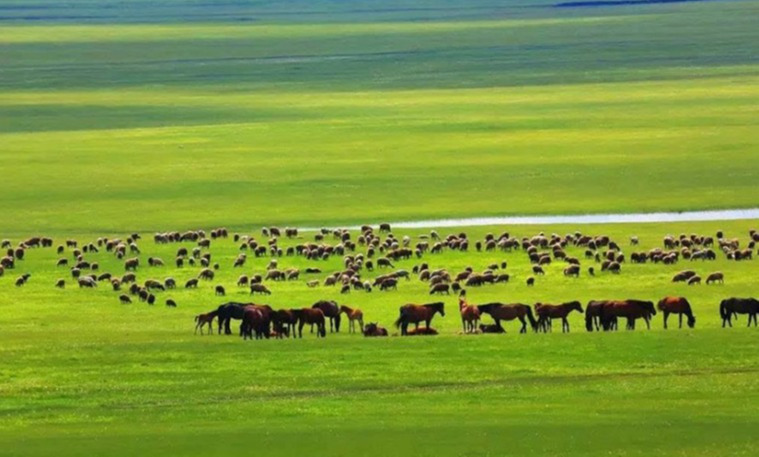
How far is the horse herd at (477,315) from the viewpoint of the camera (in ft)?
93.5

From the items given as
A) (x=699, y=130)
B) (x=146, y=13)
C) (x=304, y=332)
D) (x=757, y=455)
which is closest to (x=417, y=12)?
(x=146, y=13)

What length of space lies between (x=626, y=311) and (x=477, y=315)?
2337mm

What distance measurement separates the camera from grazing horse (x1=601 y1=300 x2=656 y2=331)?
28672 millimetres

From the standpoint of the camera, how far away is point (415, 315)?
2880cm

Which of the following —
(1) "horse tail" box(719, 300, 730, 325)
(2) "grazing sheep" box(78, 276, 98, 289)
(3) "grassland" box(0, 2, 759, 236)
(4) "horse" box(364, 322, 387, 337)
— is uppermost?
(3) "grassland" box(0, 2, 759, 236)

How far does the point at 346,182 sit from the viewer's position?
52312 mm

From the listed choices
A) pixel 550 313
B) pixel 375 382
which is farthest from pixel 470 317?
pixel 375 382

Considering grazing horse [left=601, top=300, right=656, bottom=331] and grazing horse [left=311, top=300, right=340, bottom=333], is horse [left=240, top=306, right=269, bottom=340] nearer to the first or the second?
grazing horse [left=311, top=300, right=340, bottom=333]

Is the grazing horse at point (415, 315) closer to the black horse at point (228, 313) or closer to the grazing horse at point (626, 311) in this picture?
the black horse at point (228, 313)

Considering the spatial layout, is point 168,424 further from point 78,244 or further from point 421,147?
point 421,147

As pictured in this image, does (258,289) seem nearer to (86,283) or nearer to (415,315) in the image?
(86,283)

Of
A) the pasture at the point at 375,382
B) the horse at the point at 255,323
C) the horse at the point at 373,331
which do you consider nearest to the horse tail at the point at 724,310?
the pasture at the point at 375,382

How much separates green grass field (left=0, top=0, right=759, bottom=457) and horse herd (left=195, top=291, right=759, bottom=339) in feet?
1.38

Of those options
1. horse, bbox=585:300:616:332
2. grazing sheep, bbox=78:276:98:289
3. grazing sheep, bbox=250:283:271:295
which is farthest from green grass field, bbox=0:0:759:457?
horse, bbox=585:300:616:332
